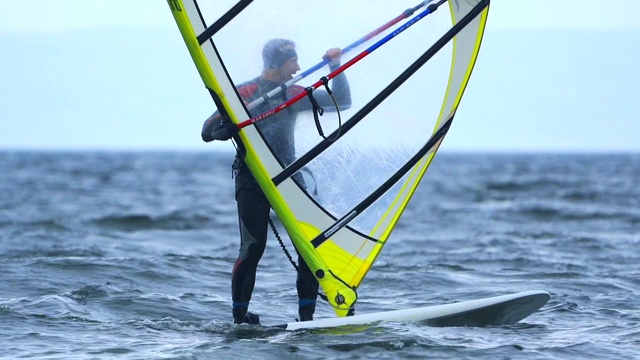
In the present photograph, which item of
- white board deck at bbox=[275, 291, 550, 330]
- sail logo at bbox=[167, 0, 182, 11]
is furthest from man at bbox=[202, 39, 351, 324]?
sail logo at bbox=[167, 0, 182, 11]

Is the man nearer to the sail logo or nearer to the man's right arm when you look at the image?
the man's right arm

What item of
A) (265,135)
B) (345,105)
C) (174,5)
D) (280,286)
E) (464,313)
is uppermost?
(174,5)

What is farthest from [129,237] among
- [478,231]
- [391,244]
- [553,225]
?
[553,225]

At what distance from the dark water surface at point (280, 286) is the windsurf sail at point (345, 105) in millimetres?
644

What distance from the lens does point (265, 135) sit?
5.57m

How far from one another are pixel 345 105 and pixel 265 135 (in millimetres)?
501

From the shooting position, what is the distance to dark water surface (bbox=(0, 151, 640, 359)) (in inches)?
217

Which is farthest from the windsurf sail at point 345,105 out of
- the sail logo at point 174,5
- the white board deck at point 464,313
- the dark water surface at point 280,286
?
the dark water surface at point 280,286

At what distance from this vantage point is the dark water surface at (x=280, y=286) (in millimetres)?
5512

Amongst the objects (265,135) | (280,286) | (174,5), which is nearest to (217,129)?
(265,135)

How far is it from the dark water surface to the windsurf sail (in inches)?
25.3

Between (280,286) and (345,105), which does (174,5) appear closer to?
(345,105)

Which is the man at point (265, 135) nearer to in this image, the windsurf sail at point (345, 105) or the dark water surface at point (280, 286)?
the windsurf sail at point (345, 105)

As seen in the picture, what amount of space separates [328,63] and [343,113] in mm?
319
